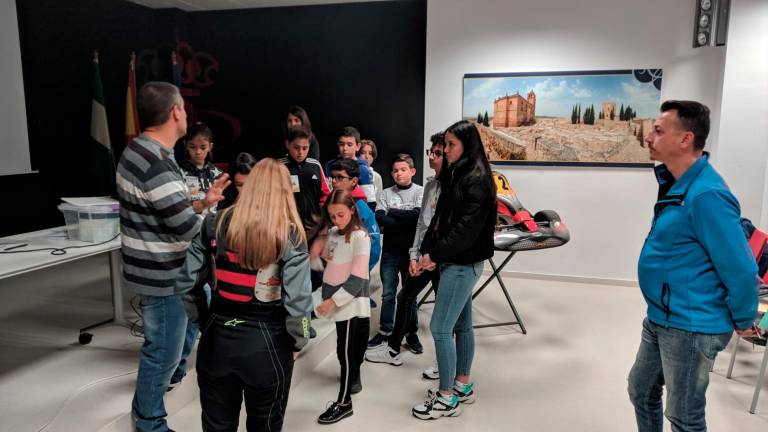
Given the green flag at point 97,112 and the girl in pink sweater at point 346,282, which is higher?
the green flag at point 97,112

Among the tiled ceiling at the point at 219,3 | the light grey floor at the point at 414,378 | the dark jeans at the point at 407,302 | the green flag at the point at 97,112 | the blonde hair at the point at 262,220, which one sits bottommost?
the light grey floor at the point at 414,378

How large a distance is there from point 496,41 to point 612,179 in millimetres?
1748

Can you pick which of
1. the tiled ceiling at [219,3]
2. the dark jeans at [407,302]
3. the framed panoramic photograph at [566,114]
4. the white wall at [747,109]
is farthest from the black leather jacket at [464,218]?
the tiled ceiling at [219,3]

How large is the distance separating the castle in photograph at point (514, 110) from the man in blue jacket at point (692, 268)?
138 inches

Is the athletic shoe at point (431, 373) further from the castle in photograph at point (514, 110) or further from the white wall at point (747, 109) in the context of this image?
the white wall at point (747, 109)

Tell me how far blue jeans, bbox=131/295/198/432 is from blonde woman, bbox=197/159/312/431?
1.43 feet

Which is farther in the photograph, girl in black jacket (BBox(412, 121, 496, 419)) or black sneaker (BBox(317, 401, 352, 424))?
black sneaker (BBox(317, 401, 352, 424))

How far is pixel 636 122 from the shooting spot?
496 cm

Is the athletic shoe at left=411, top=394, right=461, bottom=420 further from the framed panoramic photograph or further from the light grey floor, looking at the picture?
the framed panoramic photograph

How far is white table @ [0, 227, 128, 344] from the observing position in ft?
8.61

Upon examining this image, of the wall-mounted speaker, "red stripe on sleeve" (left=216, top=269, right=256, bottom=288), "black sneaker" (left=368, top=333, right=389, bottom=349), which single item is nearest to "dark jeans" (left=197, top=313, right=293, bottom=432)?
"red stripe on sleeve" (left=216, top=269, right=256, bottom=288)

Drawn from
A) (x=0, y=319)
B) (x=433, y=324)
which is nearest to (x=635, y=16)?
(x=433, y=324)

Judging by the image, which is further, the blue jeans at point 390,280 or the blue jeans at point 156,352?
the blue jeans at point 390,280

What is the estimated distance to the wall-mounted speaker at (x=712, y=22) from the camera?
14.7 ft
